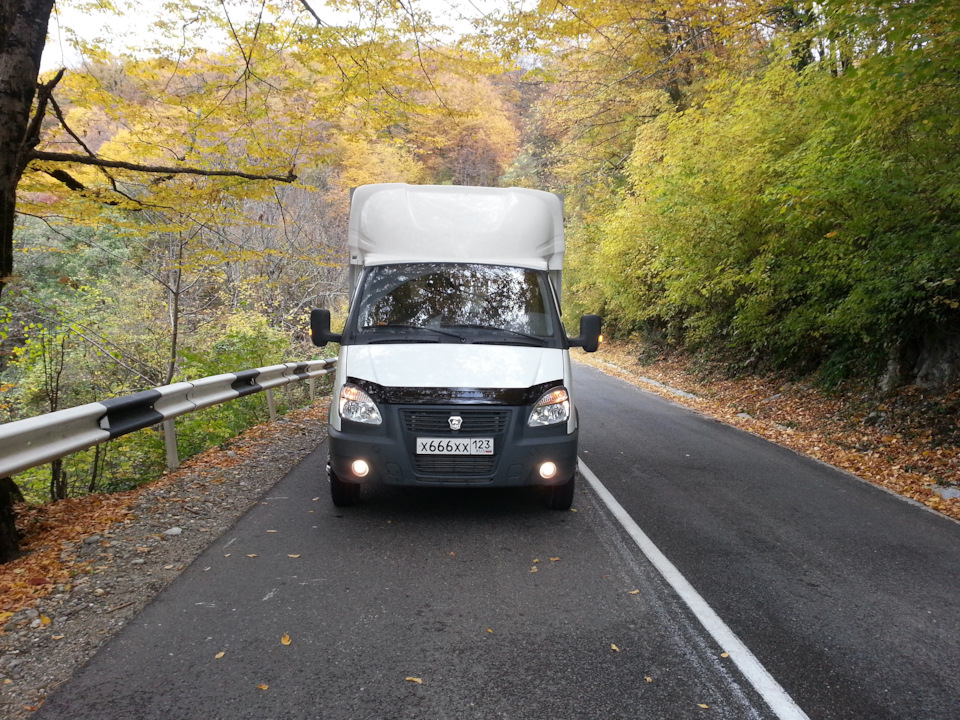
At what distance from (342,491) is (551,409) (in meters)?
1.84

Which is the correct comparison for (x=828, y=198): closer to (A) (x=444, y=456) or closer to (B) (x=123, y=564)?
(A) (x=444, y=456)

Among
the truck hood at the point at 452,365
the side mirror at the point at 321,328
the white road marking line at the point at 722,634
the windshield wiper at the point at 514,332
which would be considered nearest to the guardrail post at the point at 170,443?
the side mirror at the point at 321,328

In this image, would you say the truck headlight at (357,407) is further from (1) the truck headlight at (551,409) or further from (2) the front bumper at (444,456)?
(1) the truck headlight at (551,409)

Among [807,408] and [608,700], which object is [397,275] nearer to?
Result: [608,700]

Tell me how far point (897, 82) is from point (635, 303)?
1500cm

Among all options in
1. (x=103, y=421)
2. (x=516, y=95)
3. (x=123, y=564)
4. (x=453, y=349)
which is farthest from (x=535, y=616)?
(x=516, y=95)

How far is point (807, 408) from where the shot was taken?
421 inches

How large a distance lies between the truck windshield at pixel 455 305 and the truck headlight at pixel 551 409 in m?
0.55

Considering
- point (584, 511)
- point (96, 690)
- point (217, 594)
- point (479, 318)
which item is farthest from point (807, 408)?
point (96, 690)

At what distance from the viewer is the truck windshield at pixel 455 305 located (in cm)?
501

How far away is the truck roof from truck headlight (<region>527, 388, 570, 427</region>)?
159 centimetres

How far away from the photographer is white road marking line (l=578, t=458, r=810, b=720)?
101 inches

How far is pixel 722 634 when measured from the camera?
10.2ft

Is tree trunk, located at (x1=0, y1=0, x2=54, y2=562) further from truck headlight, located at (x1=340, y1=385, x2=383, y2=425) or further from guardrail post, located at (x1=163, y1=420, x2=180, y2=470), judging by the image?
truck headlight, located at (x1=340, y1=385, x2=383, y2=425)
